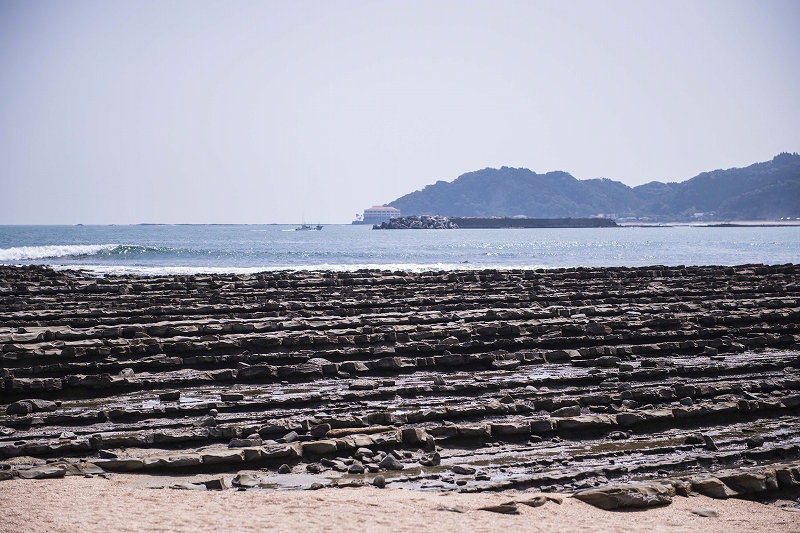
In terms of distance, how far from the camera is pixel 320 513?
659 centimetres

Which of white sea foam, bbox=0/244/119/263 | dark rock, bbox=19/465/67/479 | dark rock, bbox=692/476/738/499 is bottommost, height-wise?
dark rock, bbox=692/476/738/499

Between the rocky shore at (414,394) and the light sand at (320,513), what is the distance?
1.18 feet

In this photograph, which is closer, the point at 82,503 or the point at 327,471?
the point at 82,503

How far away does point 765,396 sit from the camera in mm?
10938

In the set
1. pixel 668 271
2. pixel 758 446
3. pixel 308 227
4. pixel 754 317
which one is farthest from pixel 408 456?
pixel 308 227

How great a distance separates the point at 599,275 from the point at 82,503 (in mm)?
23728

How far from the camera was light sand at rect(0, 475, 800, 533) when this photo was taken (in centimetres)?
631

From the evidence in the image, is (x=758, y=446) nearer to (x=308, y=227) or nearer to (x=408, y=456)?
(x=408, y=456)

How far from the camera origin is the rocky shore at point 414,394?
8.02 meters

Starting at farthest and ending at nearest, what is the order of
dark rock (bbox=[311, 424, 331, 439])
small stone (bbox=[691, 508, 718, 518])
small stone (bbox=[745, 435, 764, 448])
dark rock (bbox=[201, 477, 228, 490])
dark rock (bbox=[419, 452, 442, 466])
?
dark rock (bbox=[311, 424, 331, 439]) → small stone (bbox=[745, 435, 764, 448]) → dark rock (bbox=[419, 452, 442, 466]) → dark rock (bbox=[201, 477, 228, 490]) → small stone (bbox=[691, 508, 718, 518])

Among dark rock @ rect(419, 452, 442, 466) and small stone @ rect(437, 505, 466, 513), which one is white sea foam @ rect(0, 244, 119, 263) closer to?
dark rock @ rect(419, 452, 442, 466)

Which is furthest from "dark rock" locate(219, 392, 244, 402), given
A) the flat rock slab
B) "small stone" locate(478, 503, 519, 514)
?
the flat rock slab

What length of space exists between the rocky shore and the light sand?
0.36 meters

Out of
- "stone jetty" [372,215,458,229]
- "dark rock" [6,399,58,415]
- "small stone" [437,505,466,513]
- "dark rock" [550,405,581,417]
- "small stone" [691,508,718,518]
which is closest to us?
"small stone" [437,505,466,513]
